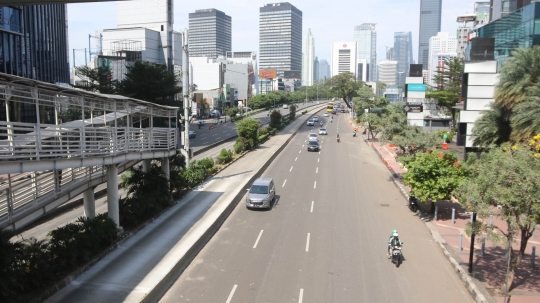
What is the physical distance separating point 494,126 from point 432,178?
8.75 meters

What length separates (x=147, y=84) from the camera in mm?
43031

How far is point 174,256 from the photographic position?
16.6 meters

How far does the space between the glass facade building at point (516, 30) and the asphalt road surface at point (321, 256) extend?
1835 centimetres

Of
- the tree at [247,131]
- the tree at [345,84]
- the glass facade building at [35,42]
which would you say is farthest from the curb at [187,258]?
the tree at [345,84]

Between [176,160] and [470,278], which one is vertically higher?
[176,160]

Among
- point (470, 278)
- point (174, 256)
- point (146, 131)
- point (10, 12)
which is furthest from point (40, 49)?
point (470, 278)

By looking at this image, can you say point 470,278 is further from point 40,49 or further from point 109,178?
point 40,49

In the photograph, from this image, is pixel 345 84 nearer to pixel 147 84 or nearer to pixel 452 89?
pixel 452 89

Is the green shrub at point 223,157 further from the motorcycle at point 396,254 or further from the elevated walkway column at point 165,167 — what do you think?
the motorcycle at point 396,254

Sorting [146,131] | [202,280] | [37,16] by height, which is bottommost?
[202,280]

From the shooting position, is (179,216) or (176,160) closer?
(179,216)

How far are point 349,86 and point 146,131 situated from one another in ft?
283

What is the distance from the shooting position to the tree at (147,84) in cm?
4312

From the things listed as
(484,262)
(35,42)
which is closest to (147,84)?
(35,42)
